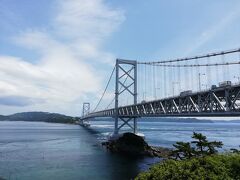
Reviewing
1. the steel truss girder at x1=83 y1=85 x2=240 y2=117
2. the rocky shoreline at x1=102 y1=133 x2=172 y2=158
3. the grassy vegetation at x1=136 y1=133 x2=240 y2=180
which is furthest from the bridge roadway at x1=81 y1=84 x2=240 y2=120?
the grassy vegetation at x1=136 y1=133 x2=240 y2=180

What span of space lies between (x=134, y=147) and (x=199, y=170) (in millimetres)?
43183

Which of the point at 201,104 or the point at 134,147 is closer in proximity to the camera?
the point at 201,104

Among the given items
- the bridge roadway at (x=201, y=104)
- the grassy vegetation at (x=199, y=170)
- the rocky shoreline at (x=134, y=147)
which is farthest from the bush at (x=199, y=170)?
Answer: the rocky shoreline at (x=134, y=147)

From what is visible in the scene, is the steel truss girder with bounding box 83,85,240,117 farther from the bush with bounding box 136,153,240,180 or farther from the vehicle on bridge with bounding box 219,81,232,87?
the bush with bounding box 136,153,240,180

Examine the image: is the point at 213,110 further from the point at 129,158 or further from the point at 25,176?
the point at 25,176

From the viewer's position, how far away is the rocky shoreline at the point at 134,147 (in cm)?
5422

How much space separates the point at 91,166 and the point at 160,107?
15.7m

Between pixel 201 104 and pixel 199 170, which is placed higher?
pixel 201 104

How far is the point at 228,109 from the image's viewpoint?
32969 mm

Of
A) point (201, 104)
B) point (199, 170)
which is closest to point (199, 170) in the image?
point (199, 170)

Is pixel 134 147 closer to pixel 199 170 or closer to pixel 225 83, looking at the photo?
pixel 225 83

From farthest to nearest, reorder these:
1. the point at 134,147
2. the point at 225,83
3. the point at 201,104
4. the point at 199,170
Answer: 1. the point at 134,147
2. the point at 201,104
3. the point at 225,83
4. the point at 199,170

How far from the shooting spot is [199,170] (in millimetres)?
14828

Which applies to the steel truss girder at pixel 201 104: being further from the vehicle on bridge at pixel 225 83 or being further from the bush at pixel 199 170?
the bush at pixel 199 170
